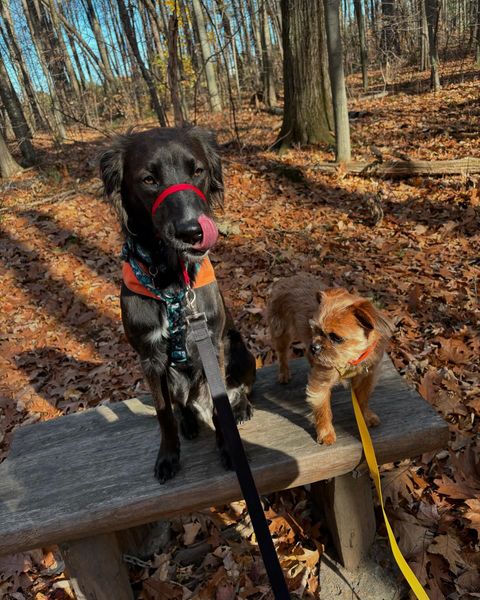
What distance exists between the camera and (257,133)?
40.9ft

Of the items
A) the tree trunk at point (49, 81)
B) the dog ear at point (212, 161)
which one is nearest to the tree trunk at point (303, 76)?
the tree trunk at point (49, 81)

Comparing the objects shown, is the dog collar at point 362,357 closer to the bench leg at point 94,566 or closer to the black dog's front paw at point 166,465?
the black dog's front paw at point 166,465

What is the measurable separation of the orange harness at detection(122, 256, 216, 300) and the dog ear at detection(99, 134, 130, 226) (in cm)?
28

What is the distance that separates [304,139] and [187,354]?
28.1 ft

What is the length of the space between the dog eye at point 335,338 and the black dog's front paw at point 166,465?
117 cm

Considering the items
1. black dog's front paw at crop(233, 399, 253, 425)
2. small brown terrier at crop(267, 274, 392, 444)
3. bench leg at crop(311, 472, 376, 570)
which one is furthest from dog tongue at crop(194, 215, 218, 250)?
bench leg at crop(311, 472, 376, 570)

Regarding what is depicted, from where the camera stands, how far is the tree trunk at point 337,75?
7755 mm

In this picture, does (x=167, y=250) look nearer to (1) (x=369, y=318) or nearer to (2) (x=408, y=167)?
(1) (x=369, y=318)

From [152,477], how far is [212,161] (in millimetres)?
1960

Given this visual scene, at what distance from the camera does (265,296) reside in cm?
559

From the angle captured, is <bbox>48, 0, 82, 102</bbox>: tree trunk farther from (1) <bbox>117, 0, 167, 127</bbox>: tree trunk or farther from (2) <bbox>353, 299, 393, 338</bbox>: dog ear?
(2) <bbox>353, 299, 393, 338</bbox>: dog ear

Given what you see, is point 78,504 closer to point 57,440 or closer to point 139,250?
point 57,440

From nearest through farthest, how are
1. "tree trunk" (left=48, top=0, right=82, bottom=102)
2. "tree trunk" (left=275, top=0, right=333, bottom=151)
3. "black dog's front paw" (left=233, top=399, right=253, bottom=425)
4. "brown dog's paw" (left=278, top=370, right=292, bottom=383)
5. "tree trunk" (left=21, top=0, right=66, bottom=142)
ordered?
"black dog's front paw" (left=233, top=399, right=253, bottom=425), "brown dog's paw" (left=278, top=370, right=292, bottom=383), "tree trunk" (left=275, top=0, right=333, bottom=151), "tree trunk" (left=21, top=0, right=66, bottom=142), "tree trunk" (left=48, top=0, right=82, bottom=102)

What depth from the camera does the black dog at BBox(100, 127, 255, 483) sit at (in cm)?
202
